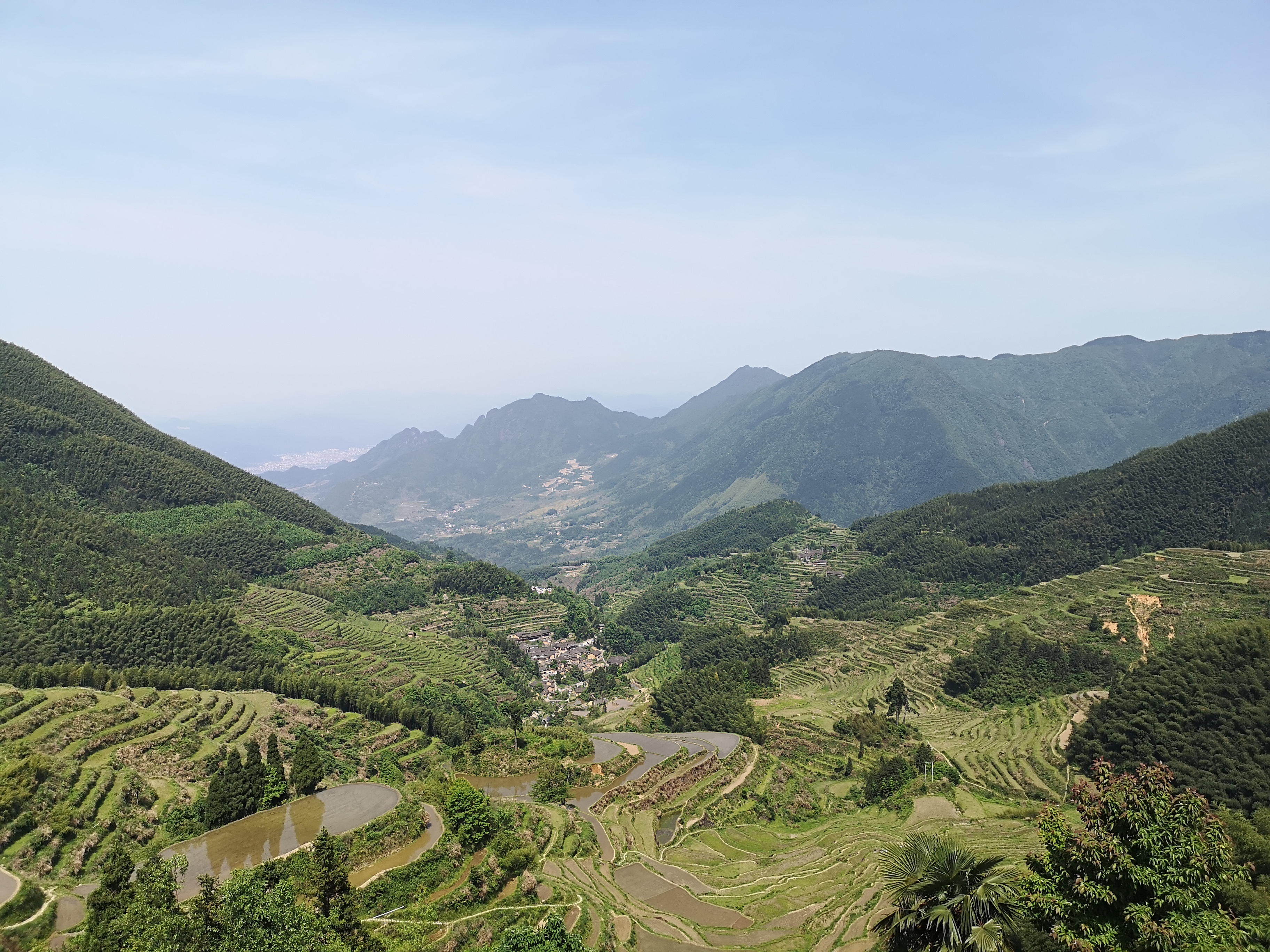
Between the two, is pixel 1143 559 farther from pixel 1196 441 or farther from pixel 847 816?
pixel 847 816

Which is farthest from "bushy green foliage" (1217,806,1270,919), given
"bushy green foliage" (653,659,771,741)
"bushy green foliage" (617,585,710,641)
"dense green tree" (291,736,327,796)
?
"bushy green foliage" (617,585,710,641)

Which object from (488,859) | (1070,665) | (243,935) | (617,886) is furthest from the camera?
(1070,665)

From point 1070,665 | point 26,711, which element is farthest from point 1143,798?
point 1070,665

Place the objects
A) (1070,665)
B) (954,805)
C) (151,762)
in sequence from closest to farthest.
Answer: (151,762)
(954,805)
(1070,665)

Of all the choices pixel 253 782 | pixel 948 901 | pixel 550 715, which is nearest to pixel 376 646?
pixel 550 715

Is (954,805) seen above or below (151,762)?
below

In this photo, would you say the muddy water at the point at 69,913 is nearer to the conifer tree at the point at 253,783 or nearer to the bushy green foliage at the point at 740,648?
the conifer tree at the point at 253,783

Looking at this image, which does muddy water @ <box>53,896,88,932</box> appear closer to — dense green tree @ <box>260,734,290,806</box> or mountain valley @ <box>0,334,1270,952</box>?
mountain valley @ <box>0,334,1270,952</box>
